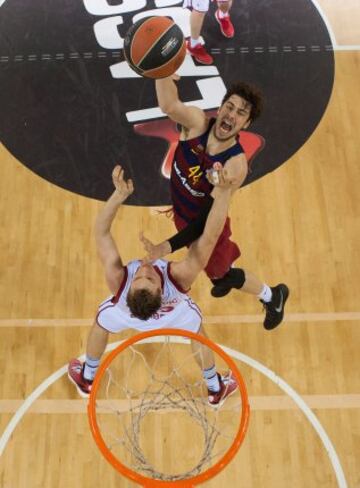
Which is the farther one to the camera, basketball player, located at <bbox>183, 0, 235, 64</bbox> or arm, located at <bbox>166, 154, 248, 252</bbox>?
basketball player, located at <bbox>183, 0, 235, 64</bbox>

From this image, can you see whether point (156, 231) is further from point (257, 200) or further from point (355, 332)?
point (355, 332)

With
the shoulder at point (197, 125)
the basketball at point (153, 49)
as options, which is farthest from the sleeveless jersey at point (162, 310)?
the basketball at point (153, 49)

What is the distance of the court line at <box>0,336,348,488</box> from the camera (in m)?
4.93

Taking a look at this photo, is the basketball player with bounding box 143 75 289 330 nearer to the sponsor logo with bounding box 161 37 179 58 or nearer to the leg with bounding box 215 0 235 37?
the sponsor logo with bounding box 161 37 179 58

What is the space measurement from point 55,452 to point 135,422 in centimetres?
62

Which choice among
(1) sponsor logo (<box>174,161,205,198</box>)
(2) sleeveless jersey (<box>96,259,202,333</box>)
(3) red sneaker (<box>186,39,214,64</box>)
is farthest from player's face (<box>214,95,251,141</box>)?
(3) red sneaker (<box>186,39,214,64</box>)

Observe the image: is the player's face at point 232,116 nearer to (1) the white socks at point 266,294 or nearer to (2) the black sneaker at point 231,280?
(2) the black sneaker at point 231,280

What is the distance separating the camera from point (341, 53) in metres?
7.20

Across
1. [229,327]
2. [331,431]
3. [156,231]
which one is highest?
[156,231]

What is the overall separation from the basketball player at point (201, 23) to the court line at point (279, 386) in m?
3.21

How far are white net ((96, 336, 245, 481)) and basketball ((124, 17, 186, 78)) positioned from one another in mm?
2057

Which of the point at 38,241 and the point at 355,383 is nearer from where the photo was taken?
the point at 355,383

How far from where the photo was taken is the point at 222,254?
16.8 feet

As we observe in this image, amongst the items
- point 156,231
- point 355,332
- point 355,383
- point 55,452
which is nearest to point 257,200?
point 156,231
